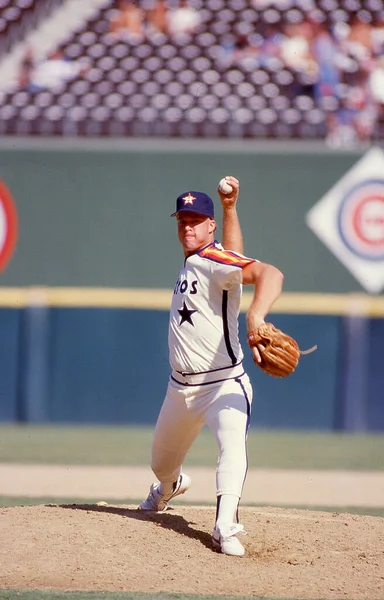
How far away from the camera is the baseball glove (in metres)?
4.60

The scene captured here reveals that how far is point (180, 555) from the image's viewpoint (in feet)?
16.1

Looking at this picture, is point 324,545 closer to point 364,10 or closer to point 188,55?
point 188,55

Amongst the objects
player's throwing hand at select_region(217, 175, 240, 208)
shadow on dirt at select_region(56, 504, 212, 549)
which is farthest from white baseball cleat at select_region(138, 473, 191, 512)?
player's throwing hand at select_region(217, 175, 240, 208)

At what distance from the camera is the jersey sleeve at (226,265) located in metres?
4.88

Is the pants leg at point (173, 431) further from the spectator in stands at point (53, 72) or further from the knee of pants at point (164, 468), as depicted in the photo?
the spectator in stands at point (53, 72)

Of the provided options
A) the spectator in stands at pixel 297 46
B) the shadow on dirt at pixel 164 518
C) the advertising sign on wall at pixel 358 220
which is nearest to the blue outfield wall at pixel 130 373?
the advertising sign on wall at pixel 358 220

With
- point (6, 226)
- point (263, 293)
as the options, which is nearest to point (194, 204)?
point (263, 293)

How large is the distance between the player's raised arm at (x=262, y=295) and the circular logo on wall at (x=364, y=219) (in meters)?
7.05

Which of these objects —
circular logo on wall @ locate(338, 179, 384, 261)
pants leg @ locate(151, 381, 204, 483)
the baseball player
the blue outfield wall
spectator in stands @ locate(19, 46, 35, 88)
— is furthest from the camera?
spectator in stands @ locate(19, 46, 35, 88)

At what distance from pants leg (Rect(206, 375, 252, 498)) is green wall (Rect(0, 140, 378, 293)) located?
656cm

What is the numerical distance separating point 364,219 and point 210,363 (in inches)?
268

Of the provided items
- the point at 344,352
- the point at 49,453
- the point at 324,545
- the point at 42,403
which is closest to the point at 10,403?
the point at 42,403

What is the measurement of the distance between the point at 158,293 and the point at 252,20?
431cm

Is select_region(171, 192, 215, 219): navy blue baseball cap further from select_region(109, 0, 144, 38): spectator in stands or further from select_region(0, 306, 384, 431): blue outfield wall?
select_region(109, 0, 144, 38): spectator in stands
